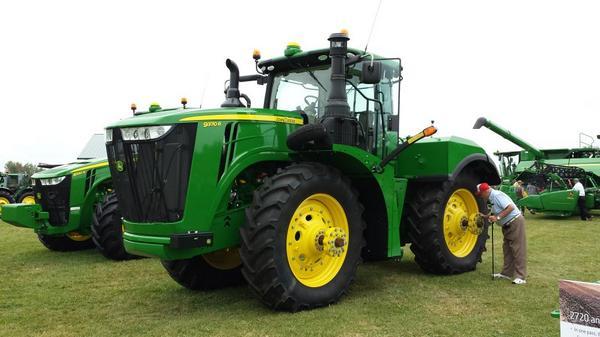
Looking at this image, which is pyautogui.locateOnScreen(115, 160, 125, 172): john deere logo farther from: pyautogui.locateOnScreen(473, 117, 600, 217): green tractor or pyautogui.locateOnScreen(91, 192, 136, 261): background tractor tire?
pyautogui.locateOnScreen(473, 117, 600, 217): green tractor

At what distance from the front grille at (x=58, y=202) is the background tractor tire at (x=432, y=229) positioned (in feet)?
19.4

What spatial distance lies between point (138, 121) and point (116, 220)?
163 inches

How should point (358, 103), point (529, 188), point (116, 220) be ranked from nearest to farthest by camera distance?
point (358, 103), point (116, 220), point (529, 188)

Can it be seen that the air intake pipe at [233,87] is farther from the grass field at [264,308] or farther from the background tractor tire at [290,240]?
the grass field at [264,308]

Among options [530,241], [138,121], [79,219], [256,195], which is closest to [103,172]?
[79,219]

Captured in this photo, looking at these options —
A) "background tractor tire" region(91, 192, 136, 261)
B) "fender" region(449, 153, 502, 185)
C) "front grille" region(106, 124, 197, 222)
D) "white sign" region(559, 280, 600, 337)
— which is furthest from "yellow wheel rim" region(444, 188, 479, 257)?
"background tractor tire" region(91, 192, 136, 261)

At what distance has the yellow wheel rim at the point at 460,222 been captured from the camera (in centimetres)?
712

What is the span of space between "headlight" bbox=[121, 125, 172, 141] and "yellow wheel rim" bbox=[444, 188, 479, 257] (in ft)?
13.0

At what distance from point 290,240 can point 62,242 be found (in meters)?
6.67

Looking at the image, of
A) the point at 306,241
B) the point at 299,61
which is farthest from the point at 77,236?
the point at 306,241

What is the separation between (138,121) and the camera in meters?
5.00

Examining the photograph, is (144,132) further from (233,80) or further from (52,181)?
(52,181)

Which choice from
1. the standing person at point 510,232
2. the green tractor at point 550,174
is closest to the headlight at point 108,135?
the standing person at point 510,232

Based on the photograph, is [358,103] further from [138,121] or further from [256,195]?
[138,121]
